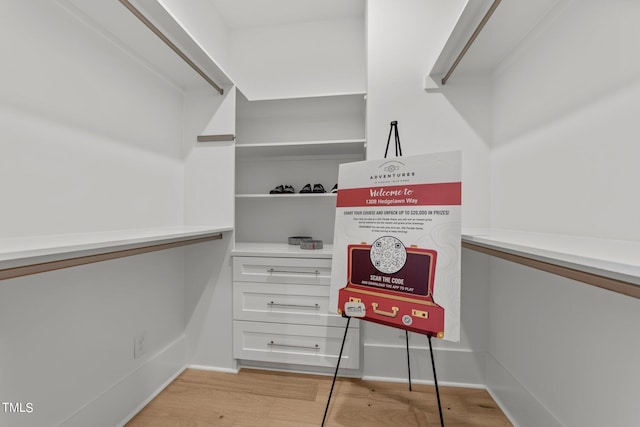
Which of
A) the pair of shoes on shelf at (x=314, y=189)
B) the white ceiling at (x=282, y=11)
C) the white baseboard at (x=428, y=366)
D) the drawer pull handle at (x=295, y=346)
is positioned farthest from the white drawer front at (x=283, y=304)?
the white ceiling at (x=282, y=11)

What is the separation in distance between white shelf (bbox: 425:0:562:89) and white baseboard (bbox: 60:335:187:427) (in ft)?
8.38

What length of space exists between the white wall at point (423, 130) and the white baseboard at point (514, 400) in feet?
0.32

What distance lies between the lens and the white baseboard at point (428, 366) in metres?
1.79

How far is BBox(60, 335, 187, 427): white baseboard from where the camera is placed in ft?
4.22

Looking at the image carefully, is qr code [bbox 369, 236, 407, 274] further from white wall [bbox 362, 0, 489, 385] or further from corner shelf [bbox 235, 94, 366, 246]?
corner shelf [bbox 235, 94, 366, 246]

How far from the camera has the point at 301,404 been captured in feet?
5.23

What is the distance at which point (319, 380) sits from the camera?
1.83m

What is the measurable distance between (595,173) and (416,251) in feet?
2.40

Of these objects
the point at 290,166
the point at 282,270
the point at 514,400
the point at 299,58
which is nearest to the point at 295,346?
the point at 282,270

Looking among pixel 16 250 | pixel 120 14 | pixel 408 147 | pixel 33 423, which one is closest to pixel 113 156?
pixel 120 14

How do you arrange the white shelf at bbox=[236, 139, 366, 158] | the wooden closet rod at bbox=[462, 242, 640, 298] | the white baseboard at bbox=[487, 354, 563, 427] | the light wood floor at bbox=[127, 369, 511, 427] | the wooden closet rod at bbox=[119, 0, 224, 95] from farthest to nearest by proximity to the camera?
the white shelf at bbox=[236, 139, 366, 158], the light wood floor at bbox=[127, 369, 511, 427], the white baseboard at bbox=[487, 354, 563, 427], the wooden closet rod at bbox=[119, 0, 224, 95], the wooden closet rod at bbox=[462, 242, 640, 298]

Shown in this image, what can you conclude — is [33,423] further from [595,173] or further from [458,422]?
[595,173]

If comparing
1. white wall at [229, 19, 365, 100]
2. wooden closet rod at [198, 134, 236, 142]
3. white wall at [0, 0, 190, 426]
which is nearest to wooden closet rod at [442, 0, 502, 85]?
white wall at [229, 19, 365, 100]

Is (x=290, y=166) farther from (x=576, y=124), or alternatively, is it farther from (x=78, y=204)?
(x=576, y=124)
